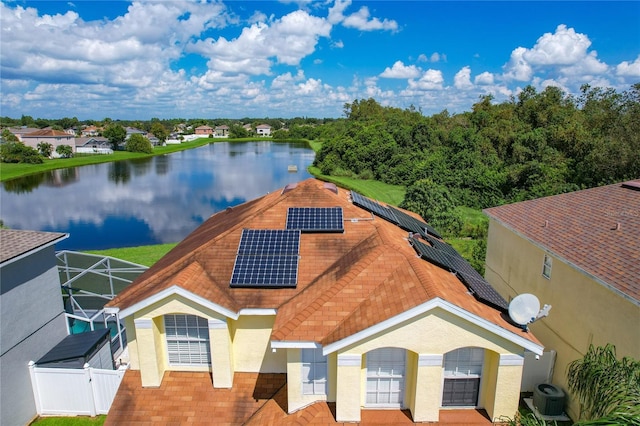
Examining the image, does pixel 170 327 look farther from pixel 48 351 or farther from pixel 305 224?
pixel 48 351

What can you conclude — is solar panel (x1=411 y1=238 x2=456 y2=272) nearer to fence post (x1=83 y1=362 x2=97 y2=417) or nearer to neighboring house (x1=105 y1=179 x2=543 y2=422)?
neighboring house (x1=105 y1=179 x2=543 y2=422)

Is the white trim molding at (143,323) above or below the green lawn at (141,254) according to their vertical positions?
above

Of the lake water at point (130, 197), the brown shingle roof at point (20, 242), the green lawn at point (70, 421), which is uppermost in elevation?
the brown shingle roof at point (20, 242)

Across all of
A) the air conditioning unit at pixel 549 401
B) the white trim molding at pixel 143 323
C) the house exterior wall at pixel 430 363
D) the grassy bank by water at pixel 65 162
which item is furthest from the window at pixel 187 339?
the grassy bank by water at pixel 65 162

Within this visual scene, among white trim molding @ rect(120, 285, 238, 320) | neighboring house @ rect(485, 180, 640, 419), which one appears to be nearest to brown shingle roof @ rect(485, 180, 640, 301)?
neighboring house @ rect(485, 180, 640, 419)

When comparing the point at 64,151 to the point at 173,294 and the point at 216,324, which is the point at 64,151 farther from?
the point at 216,324

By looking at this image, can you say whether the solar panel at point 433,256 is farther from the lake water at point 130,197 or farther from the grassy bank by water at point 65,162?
the grassy bank by water at point 65,162
